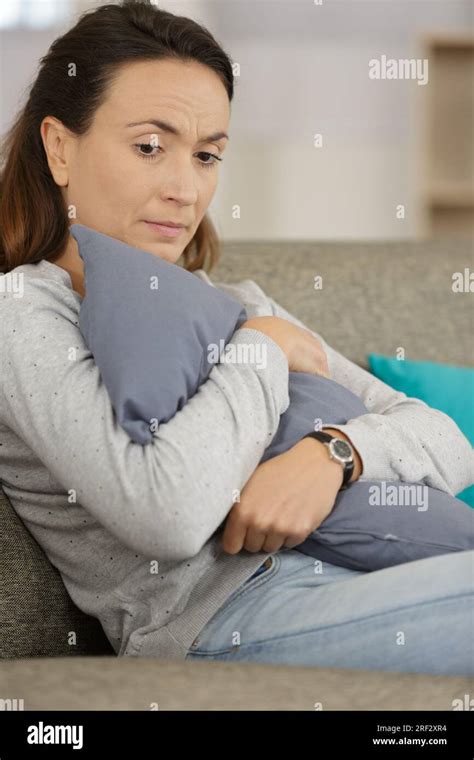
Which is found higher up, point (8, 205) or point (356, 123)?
point (356, 123)

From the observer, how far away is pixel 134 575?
1147mm

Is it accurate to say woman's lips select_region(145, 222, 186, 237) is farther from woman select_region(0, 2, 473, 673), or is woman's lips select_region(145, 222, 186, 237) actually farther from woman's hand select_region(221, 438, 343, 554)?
woman's hand select_region(221, 438, 343, 554)

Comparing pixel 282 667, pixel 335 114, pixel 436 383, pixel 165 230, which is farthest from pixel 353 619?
pixel 335 114

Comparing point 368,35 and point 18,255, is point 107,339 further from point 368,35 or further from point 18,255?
point 368,35

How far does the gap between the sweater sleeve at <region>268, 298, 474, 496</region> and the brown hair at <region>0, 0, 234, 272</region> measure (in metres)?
0.46

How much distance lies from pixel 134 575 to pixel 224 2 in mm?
3607

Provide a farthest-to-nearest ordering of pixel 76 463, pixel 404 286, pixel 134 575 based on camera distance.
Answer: pixel 404 286
pixel 134 575
pixel 76 463

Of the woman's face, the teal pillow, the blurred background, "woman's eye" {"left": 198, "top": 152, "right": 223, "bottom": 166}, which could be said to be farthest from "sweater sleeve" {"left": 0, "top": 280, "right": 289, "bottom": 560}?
the blurred background

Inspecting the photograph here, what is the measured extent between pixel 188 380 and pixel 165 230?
319 millimetres

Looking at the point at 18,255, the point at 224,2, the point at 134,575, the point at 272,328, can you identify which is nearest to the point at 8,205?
the point at 18,255

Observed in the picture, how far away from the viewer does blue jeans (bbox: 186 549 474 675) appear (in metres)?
1.02

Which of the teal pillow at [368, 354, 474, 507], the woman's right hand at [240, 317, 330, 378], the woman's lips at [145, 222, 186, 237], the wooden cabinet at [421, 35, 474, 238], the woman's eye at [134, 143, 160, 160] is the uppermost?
the wooden cabinet at [421, 35, 474, 238]

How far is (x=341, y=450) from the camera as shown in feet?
3.80

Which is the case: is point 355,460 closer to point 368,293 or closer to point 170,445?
point 170,445
